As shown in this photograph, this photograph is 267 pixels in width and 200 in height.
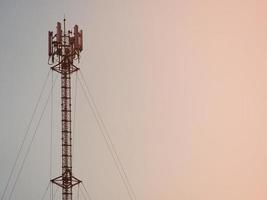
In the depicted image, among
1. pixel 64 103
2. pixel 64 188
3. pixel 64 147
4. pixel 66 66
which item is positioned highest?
pixel 66 66

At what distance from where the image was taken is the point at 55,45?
2853 centimetres

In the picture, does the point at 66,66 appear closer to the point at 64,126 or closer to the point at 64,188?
the point at 64,126

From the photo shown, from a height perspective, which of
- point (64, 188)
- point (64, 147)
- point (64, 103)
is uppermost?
point (64, 103)

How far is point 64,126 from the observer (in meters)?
28.7

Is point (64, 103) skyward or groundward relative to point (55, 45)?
groundward

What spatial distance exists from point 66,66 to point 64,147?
5519 millimetres

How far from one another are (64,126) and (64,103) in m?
1.60

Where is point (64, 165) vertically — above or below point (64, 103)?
below

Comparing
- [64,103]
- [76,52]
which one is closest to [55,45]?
[76,52]

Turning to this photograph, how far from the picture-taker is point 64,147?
1131 inches

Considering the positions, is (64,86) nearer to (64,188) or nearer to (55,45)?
(55,45)

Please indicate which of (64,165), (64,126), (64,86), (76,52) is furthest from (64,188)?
(76,52)

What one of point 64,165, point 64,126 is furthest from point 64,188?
point 64,126

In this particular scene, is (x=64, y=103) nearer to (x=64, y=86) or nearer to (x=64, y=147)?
(x=64, y=86)
